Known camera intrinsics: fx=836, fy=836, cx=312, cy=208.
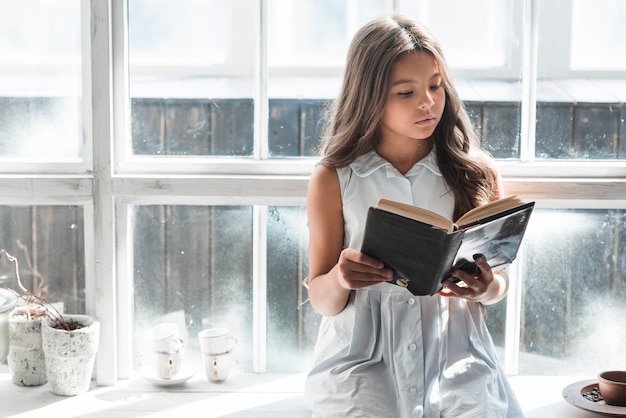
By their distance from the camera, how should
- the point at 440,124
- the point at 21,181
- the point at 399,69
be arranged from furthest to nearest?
the point at 21,181 < the point at 440,124 < the point at 399,69

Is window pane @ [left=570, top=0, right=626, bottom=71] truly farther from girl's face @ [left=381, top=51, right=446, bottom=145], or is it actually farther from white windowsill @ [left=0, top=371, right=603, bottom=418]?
white windowsill @ [left=0, top=371, right=603, bottom=418]

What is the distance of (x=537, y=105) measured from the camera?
2.21 metres

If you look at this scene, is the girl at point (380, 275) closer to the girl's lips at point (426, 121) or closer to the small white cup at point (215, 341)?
the girl's lips at point (426, 121)

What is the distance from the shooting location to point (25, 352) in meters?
2.15

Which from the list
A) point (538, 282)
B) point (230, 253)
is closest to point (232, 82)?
point (230, 253)

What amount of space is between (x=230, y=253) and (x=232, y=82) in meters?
0.45

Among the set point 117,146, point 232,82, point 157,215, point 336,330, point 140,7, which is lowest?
point 336,330

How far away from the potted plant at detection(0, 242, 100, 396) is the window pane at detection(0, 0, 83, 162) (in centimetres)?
28

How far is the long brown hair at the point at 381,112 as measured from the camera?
1.81 m

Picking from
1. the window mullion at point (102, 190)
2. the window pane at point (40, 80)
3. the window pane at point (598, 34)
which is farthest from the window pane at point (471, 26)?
the window pane at point (40, 80)

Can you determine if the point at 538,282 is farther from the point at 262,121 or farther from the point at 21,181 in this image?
the point at 21,181

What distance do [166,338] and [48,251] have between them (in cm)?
40

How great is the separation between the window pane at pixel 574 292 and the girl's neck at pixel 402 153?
48cm

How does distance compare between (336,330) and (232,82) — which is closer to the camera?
(336,330)
